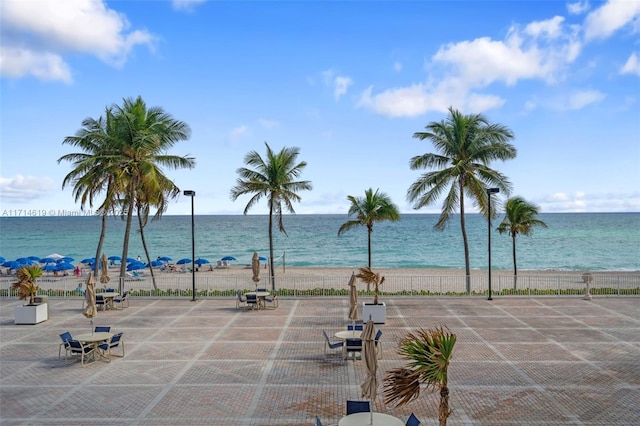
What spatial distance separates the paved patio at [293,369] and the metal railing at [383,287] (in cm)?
419

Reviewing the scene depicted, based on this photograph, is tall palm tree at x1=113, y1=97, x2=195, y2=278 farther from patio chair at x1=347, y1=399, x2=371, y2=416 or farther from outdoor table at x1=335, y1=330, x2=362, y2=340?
patio chair at x1=347, y1=399, x2=371, y2=416

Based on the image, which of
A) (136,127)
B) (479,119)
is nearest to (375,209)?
(479,119)

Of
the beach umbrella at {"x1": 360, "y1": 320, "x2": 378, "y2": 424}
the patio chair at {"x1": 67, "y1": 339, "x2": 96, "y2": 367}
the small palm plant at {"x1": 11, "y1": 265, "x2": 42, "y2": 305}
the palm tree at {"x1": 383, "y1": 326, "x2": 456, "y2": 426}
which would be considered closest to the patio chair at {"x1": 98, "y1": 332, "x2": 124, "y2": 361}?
the patio chair at {"x1": 67, "y1": 339, "x2": 96, "y2": 367}

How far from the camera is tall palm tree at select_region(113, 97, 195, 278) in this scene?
94.8 feet

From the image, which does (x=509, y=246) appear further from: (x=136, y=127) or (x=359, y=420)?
(x=359, y=420)

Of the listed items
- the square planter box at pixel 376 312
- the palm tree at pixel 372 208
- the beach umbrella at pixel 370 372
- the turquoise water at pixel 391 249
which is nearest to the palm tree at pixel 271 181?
the palm tree at pixel 372 208

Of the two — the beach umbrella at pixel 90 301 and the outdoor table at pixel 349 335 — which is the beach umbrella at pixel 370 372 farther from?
the beach umbrella at pixel 90 301

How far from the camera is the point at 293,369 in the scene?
49.2ft

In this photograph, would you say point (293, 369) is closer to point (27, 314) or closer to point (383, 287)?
point (27, 314)

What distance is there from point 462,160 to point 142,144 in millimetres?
18209

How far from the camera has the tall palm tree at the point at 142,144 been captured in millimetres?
28906

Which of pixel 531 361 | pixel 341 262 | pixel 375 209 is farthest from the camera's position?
pixel 341 262

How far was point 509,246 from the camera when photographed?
94.1 m

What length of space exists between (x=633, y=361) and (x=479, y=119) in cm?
1792
